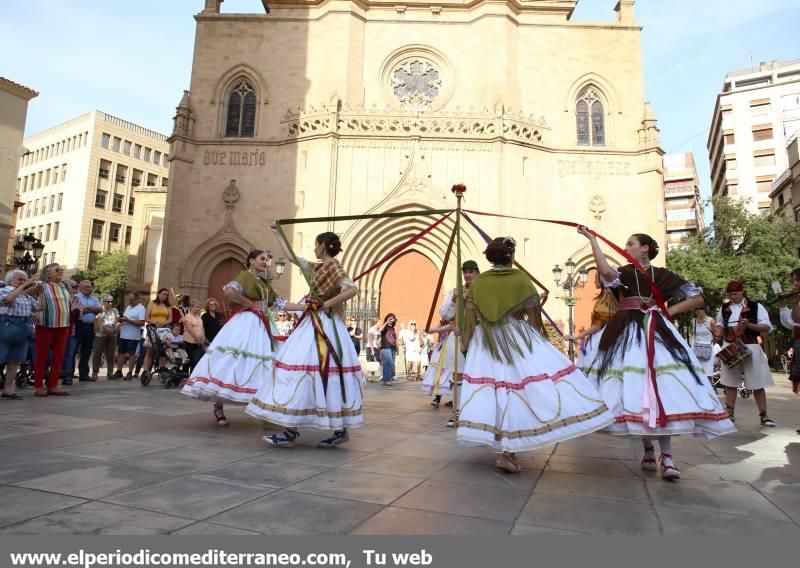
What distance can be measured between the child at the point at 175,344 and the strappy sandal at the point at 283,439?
21.4 ft

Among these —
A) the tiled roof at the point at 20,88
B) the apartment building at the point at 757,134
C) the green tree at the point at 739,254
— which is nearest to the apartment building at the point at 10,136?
the tiled roof at the point at 20,88

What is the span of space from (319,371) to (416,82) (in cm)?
2112

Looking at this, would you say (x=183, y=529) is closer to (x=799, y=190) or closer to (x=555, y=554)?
(x=555, y=554)

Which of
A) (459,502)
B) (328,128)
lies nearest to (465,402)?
(459,502)

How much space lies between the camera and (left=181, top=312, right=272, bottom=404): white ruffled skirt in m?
5.50

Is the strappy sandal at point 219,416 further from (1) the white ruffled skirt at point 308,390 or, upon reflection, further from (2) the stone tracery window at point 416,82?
(2) the stone tracery window at point 416,82

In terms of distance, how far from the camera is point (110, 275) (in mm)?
45031

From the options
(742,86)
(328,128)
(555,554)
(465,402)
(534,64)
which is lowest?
(555,554)

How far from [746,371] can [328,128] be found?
17422mm

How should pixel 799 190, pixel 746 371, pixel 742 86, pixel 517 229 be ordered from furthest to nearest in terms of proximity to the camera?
pixel 742 86 < pixel 799 190 < pixel 517 229 < pixel 746 371

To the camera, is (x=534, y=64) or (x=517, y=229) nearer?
(x=517, y=229)

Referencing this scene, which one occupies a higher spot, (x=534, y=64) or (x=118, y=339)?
(x=534, y=64)

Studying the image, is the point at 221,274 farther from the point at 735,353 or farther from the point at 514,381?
the point at 514,381

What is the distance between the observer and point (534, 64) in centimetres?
2267
